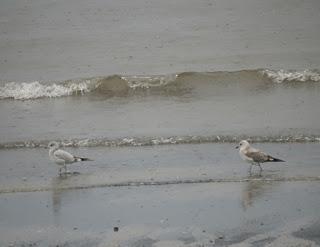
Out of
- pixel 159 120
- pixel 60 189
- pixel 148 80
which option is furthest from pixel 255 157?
pixel 148 80

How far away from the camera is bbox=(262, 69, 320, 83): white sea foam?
1684 centimetres

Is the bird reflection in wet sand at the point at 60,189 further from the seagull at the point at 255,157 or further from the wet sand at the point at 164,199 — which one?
the seagull at the point at 255,157

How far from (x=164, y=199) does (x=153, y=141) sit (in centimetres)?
338

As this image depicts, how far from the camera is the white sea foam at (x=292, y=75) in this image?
16.8 meters

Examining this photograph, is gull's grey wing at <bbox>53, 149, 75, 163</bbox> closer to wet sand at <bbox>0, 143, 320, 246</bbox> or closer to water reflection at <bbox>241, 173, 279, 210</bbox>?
wet sand at <bbox>0, 143, 320, 246</bbox>

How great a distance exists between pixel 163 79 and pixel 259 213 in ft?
30.5

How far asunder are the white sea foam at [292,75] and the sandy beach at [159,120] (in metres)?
0.04

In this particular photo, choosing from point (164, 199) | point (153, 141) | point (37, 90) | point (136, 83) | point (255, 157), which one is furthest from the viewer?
point (136, 83)

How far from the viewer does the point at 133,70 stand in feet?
59.8

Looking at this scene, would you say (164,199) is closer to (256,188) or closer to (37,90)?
(256,188)

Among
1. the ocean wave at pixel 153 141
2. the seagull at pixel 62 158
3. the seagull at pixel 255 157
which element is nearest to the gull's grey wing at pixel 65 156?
the seagull at pixel 62 158

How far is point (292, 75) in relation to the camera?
55.8 feet

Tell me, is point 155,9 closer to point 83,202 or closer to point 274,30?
point 274,30

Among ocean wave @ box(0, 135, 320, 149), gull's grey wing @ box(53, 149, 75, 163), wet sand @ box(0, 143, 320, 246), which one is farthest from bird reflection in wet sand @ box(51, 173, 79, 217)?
ocean wave @ box(0, 135, 320, 149)
